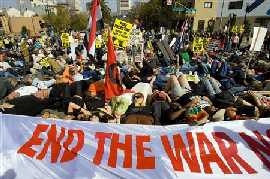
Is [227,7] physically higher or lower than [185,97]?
higher

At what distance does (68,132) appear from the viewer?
4.99 metres

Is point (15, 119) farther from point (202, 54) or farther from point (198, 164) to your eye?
point (202, 54)

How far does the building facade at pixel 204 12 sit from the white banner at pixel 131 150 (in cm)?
5491

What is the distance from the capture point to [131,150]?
4.61 m

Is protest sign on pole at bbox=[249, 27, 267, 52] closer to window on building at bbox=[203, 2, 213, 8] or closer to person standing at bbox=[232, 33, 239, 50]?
person standing at bbox=[232, 33, 239, 50]

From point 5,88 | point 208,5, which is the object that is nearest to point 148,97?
point 5,88

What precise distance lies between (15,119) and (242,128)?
3.57 metres

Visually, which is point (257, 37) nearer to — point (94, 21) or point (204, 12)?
point (94, 21)

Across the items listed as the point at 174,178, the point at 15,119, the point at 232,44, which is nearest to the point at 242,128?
the point at 174,178

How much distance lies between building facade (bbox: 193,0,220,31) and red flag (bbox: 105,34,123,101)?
5301cm

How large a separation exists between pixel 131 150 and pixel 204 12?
187ft

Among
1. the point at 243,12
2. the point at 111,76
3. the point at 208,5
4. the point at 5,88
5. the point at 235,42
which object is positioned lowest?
the point at 5,88

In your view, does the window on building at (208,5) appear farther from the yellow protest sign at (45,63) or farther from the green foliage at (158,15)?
the yellow protest sign at (45,63)


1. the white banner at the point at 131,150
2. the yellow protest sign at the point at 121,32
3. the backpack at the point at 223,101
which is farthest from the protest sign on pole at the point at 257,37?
the white banner at the point at 131,150
